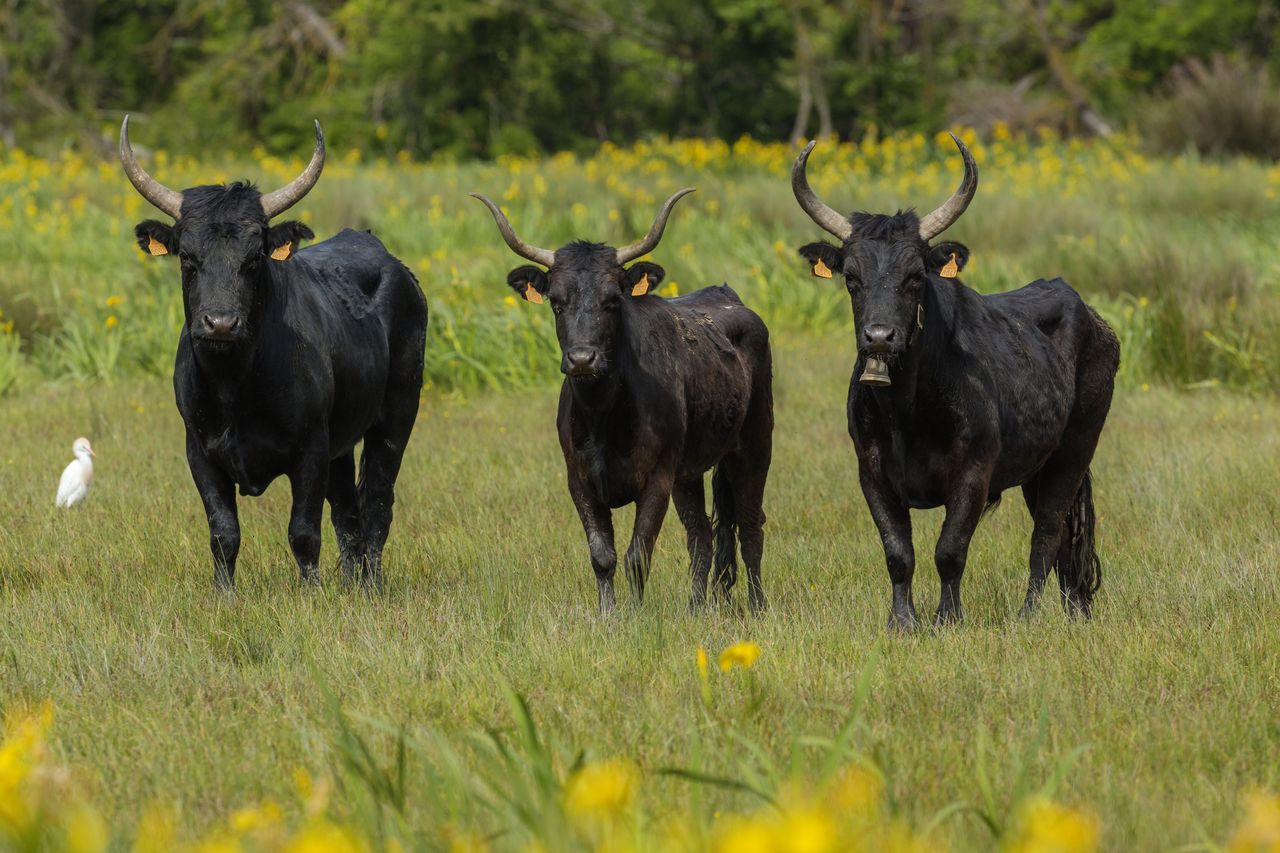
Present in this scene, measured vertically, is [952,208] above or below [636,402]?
above

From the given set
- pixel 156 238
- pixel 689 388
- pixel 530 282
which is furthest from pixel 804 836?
pixel 156 238

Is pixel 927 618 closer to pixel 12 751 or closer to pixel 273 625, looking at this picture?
pixel 273 625

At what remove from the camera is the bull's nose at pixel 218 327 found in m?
7.17

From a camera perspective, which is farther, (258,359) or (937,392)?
(258,359)

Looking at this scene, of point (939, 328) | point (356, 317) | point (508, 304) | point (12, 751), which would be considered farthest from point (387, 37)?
point (12, 751)

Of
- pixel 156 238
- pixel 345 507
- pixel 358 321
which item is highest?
pixel 156 238

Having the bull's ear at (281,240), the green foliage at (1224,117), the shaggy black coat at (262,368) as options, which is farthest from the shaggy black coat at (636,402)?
the green foliage at (1224,117)

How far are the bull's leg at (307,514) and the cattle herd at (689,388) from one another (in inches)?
0.4

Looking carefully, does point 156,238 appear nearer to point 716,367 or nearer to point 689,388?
point 689,388

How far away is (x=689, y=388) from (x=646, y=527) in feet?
2.73

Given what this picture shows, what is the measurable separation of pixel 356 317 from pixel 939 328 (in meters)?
3.20

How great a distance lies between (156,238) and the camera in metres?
7.76

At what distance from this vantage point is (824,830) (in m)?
2.43

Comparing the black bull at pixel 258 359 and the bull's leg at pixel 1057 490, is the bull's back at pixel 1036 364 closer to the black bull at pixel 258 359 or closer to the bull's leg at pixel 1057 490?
the bull's leg at pixel 1057 490
